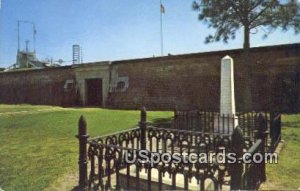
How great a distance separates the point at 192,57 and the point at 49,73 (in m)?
12.7

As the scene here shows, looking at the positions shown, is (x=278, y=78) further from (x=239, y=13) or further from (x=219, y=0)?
(x=219, y=0)

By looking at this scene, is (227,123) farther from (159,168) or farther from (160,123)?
(159,168)

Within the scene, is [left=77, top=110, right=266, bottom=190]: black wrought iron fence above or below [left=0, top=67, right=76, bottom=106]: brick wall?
below

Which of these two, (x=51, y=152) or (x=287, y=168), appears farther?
(x=51, y=152)

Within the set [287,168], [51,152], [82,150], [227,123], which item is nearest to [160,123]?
[227,123]

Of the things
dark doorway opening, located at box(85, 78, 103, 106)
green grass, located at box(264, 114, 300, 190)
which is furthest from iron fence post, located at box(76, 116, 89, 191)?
dark doorway opening, located at box(85, 78, 103, 106)

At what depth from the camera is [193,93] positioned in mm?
16812

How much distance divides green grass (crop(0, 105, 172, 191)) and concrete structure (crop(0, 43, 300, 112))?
5607 millimetres

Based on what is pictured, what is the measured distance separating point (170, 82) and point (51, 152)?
36.8 feet

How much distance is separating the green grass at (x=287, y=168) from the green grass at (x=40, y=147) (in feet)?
12.3

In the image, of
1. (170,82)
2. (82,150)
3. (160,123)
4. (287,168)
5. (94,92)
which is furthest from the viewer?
(94,92)

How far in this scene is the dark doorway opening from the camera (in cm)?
2202

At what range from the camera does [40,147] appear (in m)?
7.86

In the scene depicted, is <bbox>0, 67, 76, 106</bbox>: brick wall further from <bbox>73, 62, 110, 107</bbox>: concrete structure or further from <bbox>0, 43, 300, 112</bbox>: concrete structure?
<bbox>73, 62, 110, 107</bbox>: concrete structure
